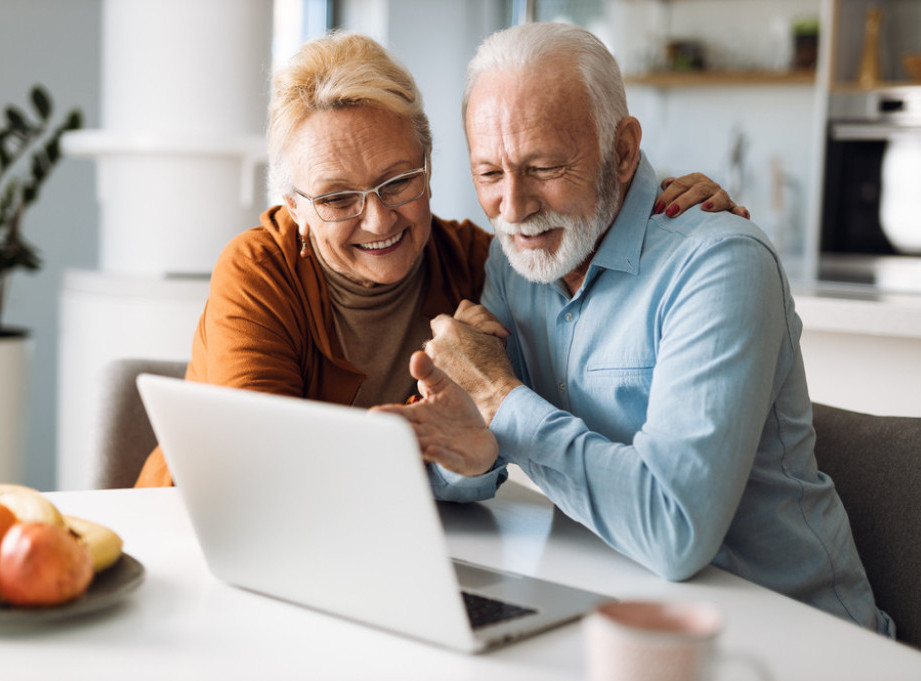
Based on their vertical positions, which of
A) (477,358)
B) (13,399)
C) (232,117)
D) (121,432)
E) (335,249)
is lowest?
(13,399)

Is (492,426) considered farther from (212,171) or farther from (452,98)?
(452,98)

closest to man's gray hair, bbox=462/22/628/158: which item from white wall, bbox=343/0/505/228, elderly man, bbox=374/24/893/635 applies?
elderly man, bbox=374/24/893/635

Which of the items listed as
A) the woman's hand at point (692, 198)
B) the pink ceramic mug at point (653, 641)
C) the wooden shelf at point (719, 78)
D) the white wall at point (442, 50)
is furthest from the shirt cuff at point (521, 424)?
the white wall at point (442, 50)

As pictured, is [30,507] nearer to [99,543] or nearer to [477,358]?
[99,543]

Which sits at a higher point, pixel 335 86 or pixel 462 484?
pixel 335 86

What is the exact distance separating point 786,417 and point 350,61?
782 mm

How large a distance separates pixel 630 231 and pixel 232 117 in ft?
5.77

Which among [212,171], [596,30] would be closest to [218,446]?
[212,171]

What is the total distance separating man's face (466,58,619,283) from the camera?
137 centimetres

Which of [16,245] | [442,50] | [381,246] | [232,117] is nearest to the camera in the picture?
[381,246]

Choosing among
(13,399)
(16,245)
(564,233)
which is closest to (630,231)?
(564,233)

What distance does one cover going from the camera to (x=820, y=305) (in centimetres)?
247

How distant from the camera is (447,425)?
1160 mm

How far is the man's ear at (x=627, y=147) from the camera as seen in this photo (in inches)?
56.9
